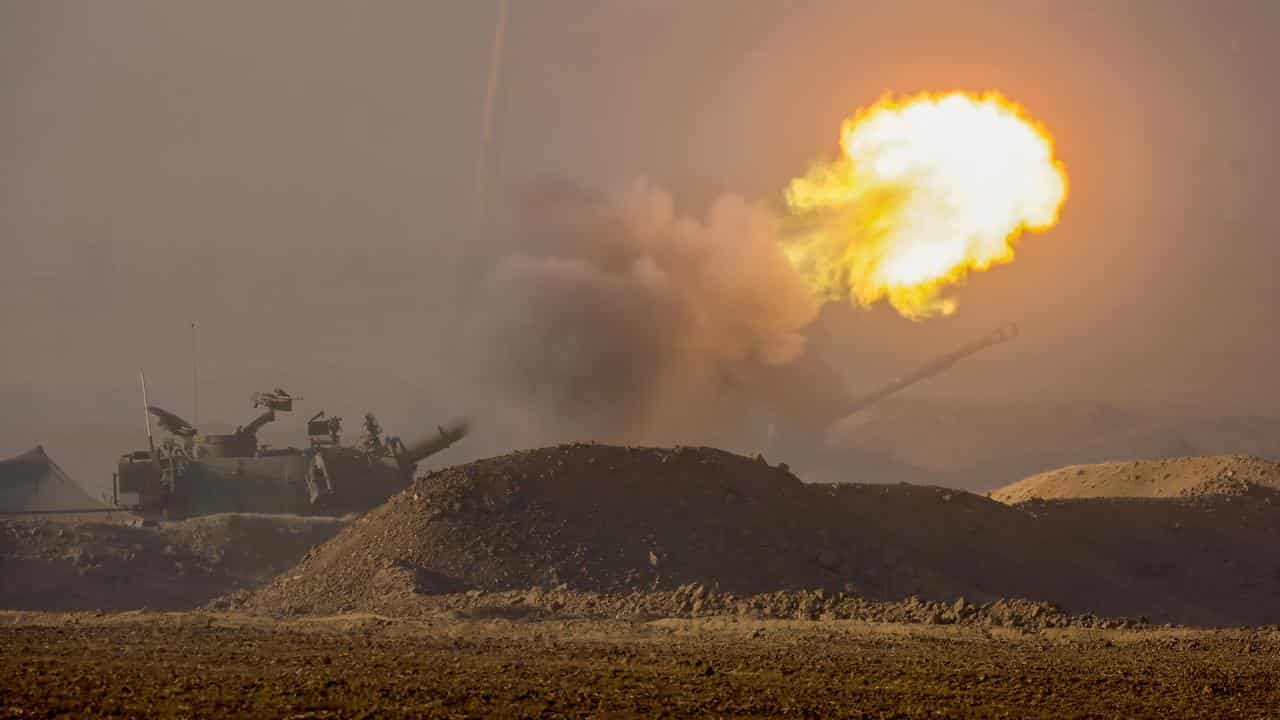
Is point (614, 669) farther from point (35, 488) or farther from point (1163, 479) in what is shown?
point (35, 488)

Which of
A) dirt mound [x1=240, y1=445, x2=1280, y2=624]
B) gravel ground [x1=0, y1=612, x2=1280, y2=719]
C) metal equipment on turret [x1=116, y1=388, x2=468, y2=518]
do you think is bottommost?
gravel ground [x1=0, y1=612, x2=1280, y2=719]

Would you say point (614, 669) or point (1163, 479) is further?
point (1163, 479)

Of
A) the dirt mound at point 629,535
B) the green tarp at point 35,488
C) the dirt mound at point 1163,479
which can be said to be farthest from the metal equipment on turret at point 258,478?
the dirt mound at point 1163,479

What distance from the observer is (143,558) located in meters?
41.0

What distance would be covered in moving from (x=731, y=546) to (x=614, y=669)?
13.1 m

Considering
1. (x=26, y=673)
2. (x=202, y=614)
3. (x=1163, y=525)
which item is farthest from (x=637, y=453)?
(x=26, y=673)

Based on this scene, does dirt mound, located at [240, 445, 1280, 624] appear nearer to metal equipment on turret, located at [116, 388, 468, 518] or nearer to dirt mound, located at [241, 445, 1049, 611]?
dirt mound, located at [241, 445, 1049, 611]

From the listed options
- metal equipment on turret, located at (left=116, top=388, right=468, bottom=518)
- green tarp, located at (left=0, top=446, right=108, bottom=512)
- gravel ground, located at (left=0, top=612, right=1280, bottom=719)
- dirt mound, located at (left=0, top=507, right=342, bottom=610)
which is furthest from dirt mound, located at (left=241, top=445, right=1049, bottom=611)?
green tarp, located at (left=0, top=446, right=108, bottom=512)

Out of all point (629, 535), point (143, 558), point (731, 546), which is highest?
point (143, 558)

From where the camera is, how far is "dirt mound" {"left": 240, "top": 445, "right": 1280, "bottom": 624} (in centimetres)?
3406

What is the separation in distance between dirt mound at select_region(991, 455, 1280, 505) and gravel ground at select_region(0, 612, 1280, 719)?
18.9 metres

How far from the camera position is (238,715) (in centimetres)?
1664

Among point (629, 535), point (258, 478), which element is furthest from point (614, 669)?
point (258, 478)

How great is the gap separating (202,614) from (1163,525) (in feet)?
88.1
